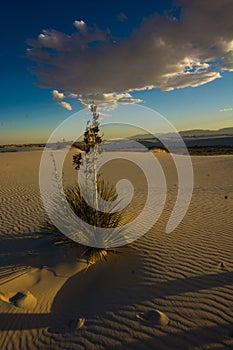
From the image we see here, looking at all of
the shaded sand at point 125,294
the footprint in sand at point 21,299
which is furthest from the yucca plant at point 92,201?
the footprint in sand at point 21,299

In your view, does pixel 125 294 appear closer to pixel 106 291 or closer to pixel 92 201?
pixel 106 291

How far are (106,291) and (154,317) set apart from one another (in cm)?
87

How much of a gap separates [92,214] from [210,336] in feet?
8.59

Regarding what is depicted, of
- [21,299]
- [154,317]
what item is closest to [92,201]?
[21,299]

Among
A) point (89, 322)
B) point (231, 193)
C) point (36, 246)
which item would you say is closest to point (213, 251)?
point (89, 322)

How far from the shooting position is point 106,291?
362cm

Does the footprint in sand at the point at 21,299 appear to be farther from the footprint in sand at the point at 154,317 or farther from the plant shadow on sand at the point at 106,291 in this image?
the footprint in sand at the point at 154,317

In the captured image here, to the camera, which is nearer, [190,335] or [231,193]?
[190,335]

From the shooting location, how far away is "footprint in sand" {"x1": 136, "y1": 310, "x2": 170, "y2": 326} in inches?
115

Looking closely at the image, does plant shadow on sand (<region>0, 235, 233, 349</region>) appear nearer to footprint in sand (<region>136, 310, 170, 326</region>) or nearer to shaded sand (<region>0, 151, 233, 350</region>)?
shaded sand (<region>0, 151, 233, 350</region>)

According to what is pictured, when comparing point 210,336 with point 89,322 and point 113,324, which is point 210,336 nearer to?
point 113,324

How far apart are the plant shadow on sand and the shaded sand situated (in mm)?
11

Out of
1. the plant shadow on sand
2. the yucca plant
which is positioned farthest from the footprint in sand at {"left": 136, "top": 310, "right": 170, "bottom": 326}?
the yucca plant

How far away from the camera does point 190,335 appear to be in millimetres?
2738
